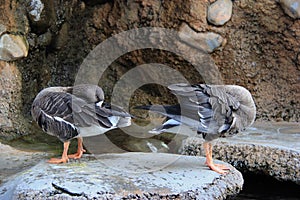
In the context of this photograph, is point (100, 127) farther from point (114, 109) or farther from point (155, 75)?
point (155, 75)

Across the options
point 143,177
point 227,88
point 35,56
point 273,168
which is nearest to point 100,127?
point 143,177

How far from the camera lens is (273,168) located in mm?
4477

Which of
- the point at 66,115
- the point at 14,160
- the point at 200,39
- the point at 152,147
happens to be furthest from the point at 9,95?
the point at 66,115

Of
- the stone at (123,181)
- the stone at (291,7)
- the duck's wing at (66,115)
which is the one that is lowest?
the stone at (123,181)

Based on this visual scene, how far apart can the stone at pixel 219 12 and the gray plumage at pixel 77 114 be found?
2520mm

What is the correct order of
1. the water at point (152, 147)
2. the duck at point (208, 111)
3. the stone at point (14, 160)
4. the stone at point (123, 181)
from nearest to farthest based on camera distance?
the stone at point (123, 181), the duck at point (208, 111), the stone at point (14, 160), the water at point (152, 147)

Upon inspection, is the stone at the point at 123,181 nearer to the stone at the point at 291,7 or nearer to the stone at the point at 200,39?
the stone at the point at 200,39

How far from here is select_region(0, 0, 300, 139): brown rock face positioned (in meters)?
6.22

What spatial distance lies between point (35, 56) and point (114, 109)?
2.76m

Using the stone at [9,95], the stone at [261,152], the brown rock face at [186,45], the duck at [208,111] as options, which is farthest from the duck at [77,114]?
the brown rock face at [186,45]

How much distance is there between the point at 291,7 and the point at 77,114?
3.29 metres

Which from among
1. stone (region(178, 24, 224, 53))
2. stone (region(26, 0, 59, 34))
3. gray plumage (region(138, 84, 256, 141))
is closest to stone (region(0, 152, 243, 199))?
gray plumage (region(138, 84, 256, 141))

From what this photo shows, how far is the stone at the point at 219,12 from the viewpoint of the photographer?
6.14m

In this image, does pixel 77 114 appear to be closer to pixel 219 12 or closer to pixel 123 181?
pixel 123 181
